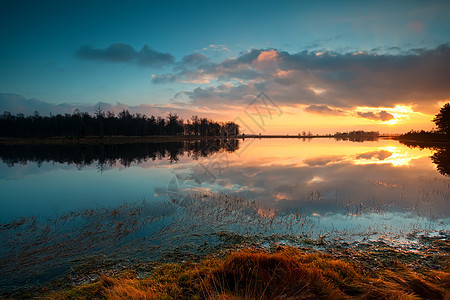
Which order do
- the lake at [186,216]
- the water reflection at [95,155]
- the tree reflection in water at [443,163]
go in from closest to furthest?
1. the lake at [186,216]
2. the tree reflection in water at [443,163]
3. the water reflection at [95,155]

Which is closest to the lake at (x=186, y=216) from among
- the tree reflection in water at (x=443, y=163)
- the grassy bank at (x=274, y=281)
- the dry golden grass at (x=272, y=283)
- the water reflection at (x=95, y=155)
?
the grassy bank at (x=274, y=281)

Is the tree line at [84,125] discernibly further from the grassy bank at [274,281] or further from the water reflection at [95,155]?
the grassy bank at [274,281]

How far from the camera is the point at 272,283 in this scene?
477 cm

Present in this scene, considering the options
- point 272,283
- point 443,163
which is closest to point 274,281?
point 272,283

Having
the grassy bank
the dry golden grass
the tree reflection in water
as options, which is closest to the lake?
the grassy bank

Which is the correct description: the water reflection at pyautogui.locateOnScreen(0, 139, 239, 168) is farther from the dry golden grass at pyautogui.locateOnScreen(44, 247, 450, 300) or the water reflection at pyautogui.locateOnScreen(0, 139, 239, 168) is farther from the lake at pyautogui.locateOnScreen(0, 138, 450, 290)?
the dry golden grass at pyautogui.locateOnScreen(44, 247, 450, 300)

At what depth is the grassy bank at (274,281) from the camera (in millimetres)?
4301

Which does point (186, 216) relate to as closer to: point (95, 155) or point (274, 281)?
point (274, 281)

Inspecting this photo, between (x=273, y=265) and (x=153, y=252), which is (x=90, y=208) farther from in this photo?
(x=273, y=265)

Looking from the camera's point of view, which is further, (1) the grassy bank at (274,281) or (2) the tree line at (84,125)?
(2) the tree line at (84,125)

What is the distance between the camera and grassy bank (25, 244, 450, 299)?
4.30 meters

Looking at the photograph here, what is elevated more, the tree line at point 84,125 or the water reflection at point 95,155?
the tree line at point 84,125

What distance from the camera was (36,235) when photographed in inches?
351

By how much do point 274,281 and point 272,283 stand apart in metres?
0.06
